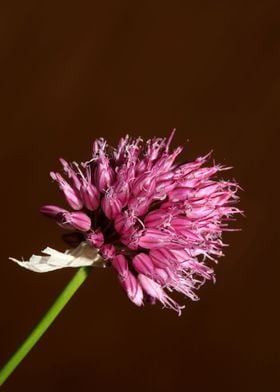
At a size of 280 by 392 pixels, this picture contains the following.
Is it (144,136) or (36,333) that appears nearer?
(36,333)

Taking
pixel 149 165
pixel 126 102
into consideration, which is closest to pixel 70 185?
pixel 149 165

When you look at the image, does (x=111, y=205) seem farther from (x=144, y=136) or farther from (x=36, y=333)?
(x=144, y=136)

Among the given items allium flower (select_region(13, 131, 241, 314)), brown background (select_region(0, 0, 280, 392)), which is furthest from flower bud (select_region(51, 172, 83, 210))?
brown background (select_region(0, 0, 280, 392))

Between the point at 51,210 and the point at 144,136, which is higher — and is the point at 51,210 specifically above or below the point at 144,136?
above

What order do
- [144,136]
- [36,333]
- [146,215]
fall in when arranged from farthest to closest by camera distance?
[144,136] → [146,215] → [36,333]

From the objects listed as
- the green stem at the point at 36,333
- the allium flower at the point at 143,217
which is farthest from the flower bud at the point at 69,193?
the green stem at the point at 36,333

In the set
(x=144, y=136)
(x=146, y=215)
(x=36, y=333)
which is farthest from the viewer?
(x=144, y=136)

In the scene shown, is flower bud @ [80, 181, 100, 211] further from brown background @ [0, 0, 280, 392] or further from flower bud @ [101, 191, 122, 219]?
brown background @ [0, 0, 280, 392]

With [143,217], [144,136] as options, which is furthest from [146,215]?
[144,136]
